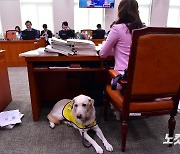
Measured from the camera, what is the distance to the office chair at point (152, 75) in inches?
46.0

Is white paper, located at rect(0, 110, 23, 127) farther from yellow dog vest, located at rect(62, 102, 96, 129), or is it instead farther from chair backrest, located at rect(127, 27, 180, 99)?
chair backrest, located at rect(127, 27, 180, 99)

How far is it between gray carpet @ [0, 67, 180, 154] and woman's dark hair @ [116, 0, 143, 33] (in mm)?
970

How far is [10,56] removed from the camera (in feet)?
14.9

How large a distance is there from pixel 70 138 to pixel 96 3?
6.30 metres

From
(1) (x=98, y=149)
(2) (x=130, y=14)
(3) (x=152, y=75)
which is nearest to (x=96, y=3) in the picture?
(2) (x=130, y=14)

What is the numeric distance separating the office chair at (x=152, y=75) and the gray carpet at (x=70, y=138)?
0.22m

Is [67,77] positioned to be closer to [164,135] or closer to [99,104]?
[99,104]

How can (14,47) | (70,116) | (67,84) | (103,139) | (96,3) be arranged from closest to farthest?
1. (103,139)
2. (70,116)
3. (67,84)
4. (14,47)
5. (96,3)

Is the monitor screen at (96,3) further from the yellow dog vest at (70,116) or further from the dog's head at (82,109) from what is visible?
the dog's head at (82,109)

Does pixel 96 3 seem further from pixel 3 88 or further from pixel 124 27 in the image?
pixel 124 27

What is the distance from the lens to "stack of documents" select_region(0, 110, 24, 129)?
70.8 inches

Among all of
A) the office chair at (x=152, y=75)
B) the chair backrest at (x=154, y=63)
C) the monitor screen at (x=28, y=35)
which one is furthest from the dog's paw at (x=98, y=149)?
the monitor screen at (x=28, y=35)

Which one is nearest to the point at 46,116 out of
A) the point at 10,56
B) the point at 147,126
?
the point at 147,126

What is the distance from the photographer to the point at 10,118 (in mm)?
1923
